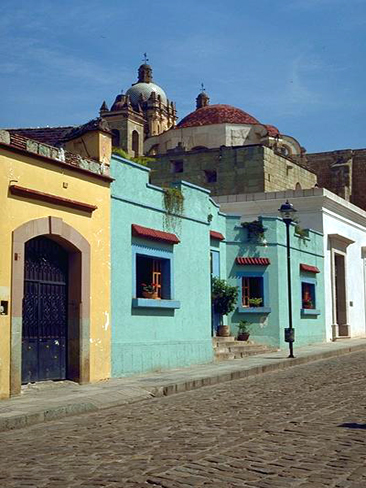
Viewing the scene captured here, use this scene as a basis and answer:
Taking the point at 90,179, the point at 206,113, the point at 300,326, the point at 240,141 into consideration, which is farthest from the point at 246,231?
the point at 206,113

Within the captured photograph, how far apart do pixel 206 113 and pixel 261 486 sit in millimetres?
38699

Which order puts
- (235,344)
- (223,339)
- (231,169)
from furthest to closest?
(231,169), (235,344), (223,339)

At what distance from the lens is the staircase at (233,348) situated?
19688 millimetres

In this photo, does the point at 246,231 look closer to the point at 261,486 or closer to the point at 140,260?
the point at 140,260

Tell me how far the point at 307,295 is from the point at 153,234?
12711mm

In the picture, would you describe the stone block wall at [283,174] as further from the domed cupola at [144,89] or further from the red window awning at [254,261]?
the domed cupola at [144,89]

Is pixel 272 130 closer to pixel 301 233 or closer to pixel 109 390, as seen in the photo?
pixel 301 233

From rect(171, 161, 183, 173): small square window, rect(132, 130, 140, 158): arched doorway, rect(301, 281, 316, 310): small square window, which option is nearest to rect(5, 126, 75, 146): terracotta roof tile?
rect(301, 281, 316, 310): small square window

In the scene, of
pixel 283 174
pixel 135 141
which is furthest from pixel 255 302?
pixel 135 141

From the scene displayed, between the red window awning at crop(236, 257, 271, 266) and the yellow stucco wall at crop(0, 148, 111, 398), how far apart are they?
29.8 ft

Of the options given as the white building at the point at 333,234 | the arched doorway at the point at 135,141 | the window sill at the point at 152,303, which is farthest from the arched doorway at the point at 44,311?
the arched doorway at the point at 135,141

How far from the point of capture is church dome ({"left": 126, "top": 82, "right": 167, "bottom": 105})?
230 feet

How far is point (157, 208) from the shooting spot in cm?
1645

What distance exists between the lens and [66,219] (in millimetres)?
13344
